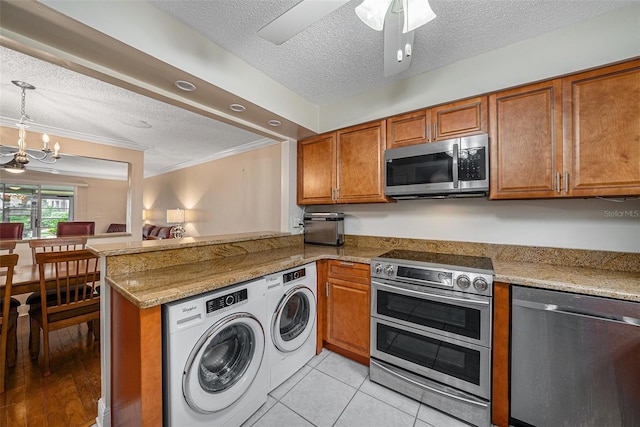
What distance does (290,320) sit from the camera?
203cm

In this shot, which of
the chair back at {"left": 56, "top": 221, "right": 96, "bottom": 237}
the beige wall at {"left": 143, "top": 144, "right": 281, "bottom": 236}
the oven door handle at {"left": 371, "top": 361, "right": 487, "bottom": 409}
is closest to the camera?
the oven door handle at {"left": 371, "top": 361, "right": 487, "bottom": 409}

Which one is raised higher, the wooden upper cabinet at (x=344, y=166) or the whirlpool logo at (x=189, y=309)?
the wooden upper cabinet at (x=344, y=166)

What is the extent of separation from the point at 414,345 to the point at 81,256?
A: 8.78 feet

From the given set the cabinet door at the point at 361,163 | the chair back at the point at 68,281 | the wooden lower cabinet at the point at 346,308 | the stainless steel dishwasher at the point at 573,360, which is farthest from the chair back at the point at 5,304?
the stainless steel dishwasher at the point at 573,360

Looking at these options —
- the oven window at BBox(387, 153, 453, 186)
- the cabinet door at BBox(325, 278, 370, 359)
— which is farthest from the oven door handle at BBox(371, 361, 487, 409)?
the oven window at BBox(387, 153, 453, 186)

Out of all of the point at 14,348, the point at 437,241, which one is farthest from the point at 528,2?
the point at 14,348

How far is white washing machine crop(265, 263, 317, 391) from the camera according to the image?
171 cm

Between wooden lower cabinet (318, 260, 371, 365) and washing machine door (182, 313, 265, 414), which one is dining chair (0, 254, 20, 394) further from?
wooden lower cabinet (318, 260, 371, 365)

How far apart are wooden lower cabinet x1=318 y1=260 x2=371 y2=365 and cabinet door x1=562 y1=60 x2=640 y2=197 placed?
1517 mm

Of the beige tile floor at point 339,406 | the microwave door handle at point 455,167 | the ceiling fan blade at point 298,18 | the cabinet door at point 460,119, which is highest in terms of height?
the ceiling fan blade at point 298,18

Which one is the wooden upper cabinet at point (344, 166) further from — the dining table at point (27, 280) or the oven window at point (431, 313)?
the dining table at point (27, 280)

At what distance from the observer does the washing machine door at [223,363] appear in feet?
3.99

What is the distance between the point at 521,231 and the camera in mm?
1921

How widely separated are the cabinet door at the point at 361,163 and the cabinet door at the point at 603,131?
1.23 metres
